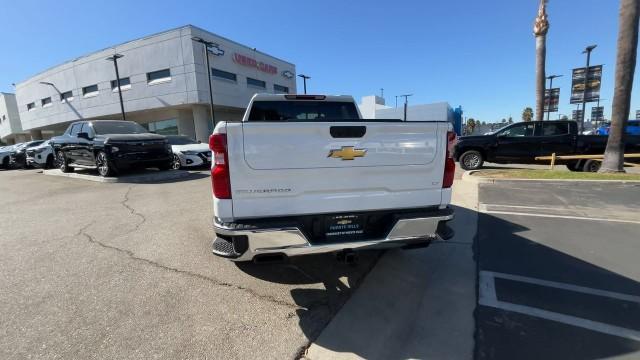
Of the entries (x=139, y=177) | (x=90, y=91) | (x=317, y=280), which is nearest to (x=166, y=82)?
(x=90, y=91)

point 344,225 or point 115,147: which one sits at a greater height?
point 115,147

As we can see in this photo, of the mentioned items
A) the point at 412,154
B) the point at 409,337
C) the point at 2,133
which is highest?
the point at 2,133

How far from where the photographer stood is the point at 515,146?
1099cm

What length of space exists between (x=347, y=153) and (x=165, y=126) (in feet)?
111

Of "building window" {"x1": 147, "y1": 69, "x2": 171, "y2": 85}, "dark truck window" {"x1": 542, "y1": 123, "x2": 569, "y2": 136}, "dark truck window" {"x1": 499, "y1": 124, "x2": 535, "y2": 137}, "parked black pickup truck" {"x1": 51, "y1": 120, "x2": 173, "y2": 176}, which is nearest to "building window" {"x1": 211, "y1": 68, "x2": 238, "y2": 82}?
"building window" {"x1": 147, "y1": 69, "x2": 171, "y2": 85}

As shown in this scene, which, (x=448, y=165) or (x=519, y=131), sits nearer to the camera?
(x=448, y=165)

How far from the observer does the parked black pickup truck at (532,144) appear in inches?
402

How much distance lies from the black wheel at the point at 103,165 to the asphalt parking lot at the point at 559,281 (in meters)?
10.7

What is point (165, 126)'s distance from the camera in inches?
1240

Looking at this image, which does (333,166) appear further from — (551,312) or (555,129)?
(555,129)

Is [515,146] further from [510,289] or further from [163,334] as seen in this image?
[163,334]

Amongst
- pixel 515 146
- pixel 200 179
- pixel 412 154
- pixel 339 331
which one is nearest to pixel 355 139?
pixel 412 154

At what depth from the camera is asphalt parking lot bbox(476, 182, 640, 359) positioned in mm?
2223

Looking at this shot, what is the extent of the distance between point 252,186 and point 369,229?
1.10 meters
